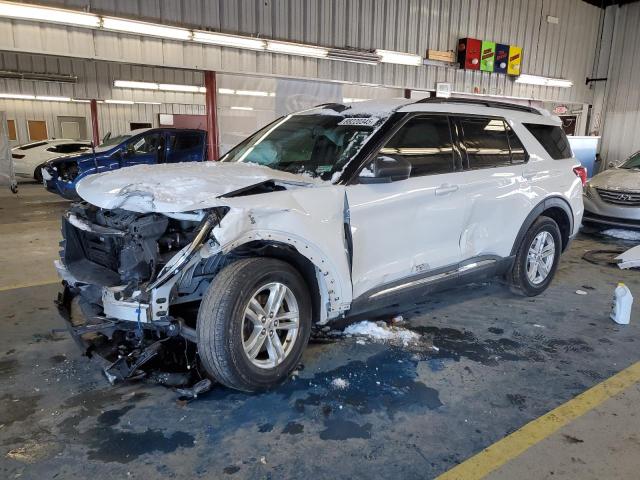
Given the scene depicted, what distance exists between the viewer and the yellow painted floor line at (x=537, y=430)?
2166 millimetres

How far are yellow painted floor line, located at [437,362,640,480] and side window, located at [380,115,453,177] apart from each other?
1709 millimetres

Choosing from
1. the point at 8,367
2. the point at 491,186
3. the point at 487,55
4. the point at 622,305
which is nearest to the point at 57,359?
the point at 8,367

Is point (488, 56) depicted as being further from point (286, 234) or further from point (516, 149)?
point (286, 234)

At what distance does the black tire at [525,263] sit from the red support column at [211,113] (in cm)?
706

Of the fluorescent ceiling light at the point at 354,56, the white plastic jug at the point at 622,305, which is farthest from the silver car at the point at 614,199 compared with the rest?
the fluorescent ceiling light at the point at 354,56

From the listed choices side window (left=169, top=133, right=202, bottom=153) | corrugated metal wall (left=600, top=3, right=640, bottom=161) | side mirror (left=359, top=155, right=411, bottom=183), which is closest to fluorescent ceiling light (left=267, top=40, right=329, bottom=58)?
side window (left=169, top=133, right=202, bottom=153)

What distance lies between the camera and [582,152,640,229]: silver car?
6.96m

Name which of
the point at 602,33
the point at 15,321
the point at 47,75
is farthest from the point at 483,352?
the point at 47,75

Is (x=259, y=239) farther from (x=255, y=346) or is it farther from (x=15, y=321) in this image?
(x=15, y=321)

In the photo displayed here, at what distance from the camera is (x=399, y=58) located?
11.7m

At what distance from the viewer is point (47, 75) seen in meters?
17.4

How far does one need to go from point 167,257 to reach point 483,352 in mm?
2247

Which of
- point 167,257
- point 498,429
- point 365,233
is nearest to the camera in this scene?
point 498,429

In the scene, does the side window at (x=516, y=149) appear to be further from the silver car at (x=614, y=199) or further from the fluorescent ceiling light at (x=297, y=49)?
the fluorescent ceiling light at (x=297, y=49)
